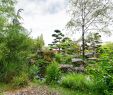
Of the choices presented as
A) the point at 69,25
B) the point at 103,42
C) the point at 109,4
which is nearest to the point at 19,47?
the point at 69,25

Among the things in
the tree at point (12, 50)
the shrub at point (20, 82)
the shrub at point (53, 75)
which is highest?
the tree at point (12, 50)

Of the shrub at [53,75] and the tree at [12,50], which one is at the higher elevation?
the tree at [12,50]

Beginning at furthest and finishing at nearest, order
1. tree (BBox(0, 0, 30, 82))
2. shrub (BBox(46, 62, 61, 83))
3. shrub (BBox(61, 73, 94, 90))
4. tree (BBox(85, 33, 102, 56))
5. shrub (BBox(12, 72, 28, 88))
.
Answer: tree (BBox(85, 33, 102, 56))
tree (BBox(0, 0, 30, 82))
shrub (BBox(46, 62, 61, 83))
shrub (BBox(12, 72, 28, 88))
shrub (BBox(61, 73, 94, 90))

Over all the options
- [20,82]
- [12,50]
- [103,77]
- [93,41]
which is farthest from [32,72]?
[93,41]

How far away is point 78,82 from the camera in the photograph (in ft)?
35.5

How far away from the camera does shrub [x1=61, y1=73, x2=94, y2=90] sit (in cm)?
1052

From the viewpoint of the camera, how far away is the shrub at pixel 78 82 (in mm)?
10521

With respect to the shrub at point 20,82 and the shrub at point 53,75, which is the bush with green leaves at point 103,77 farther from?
the shrub at point 20,82

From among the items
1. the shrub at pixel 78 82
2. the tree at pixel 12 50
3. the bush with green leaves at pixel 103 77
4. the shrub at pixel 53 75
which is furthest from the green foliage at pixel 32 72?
the bush with green leaves at pixel 103 77

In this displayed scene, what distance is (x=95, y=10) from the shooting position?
23.1 m

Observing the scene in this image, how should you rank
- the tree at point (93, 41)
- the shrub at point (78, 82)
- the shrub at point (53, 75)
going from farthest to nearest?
the tree at point (93, 41), the shrub at point (53, 75), the shrub at point (78, 82)

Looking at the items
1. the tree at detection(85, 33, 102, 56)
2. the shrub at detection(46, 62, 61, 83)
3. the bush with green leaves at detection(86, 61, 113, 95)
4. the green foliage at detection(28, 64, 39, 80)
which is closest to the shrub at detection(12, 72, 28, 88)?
the shrub at detection(46, 62, 61, 83)

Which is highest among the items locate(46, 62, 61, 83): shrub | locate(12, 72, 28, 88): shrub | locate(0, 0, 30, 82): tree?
locate(0, 0, 30, 82): tree

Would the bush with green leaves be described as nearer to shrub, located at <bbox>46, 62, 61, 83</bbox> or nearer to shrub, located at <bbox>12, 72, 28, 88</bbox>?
shrub, located at <bbox>46, 62, 61, 83</bbox>
